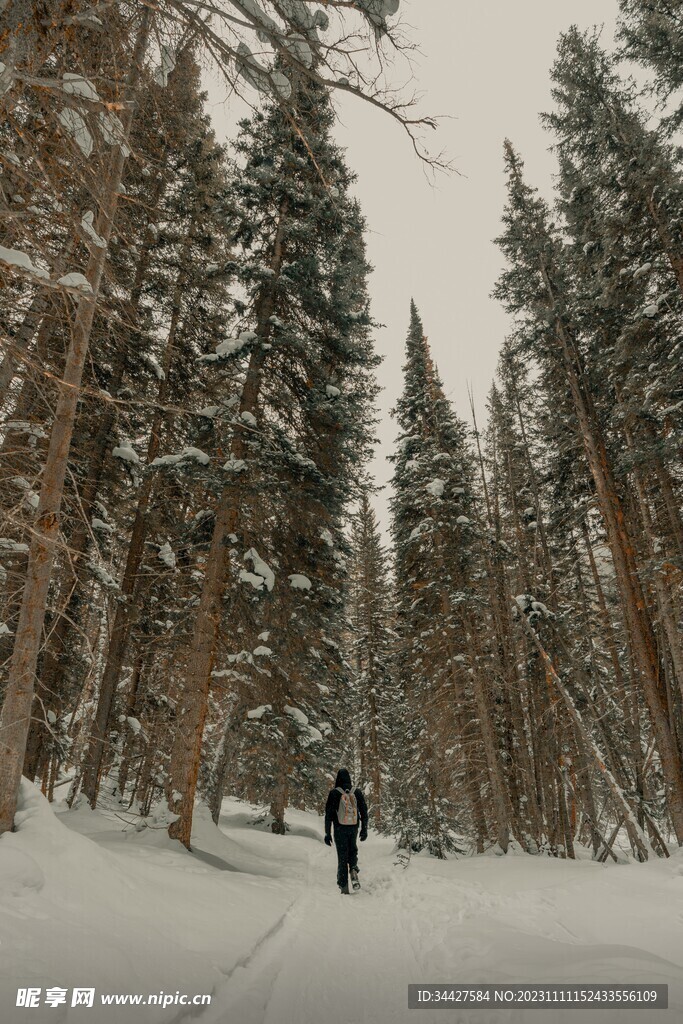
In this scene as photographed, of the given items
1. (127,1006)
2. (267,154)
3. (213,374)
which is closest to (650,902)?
(127,1006)

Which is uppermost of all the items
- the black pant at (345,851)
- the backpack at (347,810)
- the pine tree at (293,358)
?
the pine tree at (293,358)

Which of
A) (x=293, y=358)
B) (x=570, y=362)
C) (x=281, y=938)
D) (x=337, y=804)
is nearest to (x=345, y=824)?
(x=337, y=804)

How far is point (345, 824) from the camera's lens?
8.06 metres

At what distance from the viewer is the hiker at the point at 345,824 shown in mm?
7785

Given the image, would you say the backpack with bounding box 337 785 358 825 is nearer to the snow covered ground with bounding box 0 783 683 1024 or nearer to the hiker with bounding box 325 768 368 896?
the hiker with bounding box 325 768 368 896

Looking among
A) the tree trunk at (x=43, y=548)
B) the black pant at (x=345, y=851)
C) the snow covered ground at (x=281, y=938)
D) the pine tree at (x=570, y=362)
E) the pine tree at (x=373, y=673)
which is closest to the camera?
the snow covered ground at (x=281, y=938)

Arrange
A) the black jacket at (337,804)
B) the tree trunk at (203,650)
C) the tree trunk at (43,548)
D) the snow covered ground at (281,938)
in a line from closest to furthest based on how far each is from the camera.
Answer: the snow covered ground at (281,938) → the tree trunk at (43,548) → the tree trunk at (203,650) → the black jacket at (337,804)

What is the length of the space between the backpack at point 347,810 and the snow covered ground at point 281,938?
3.93 ft

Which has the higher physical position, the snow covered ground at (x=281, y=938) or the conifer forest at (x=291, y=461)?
the conifer forest at (x=291, y=461)

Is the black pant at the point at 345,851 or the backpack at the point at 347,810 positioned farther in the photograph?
the backpack at the point at 347,810

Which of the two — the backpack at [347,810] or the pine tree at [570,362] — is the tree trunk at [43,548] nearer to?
the backpack at [347,810]

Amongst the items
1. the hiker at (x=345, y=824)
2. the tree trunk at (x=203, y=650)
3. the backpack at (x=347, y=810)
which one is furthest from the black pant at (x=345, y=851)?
the tree trunk at (x=203, y=650)

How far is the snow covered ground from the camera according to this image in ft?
9.37

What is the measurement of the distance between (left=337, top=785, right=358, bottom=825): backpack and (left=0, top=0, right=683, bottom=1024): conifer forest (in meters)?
1.03
